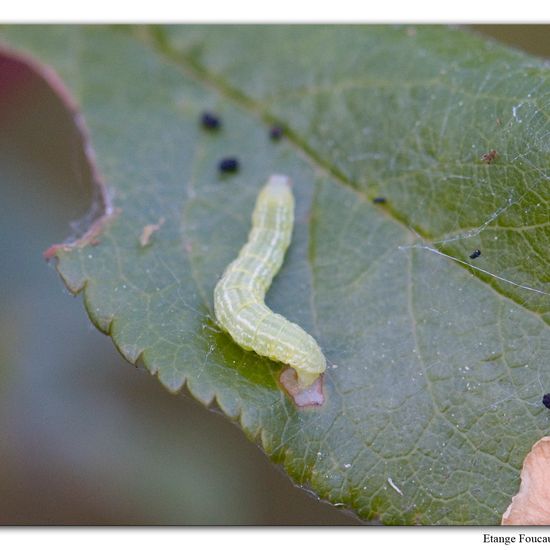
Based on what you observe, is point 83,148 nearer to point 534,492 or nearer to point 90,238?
point 90,238

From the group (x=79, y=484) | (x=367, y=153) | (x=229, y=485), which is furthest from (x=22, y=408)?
(x=367, y=153)

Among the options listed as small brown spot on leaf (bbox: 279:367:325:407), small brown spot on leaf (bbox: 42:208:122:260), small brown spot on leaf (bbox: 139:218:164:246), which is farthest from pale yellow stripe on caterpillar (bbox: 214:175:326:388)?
small brown spot on leaf (bbox: 42:208:122:260)

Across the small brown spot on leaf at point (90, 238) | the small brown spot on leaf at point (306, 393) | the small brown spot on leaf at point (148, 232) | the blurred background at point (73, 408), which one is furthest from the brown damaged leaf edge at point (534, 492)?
the small brown spot on leaf at point (90, 238)

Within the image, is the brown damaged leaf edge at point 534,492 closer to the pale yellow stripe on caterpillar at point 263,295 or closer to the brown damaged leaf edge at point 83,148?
the pale yellow stripe on caterpillar at point 263,295

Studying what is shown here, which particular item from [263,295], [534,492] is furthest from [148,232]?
[534,492]

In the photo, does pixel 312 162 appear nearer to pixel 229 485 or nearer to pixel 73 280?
pixel 73 280

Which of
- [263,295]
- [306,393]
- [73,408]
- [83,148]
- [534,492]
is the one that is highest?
[83,148]
